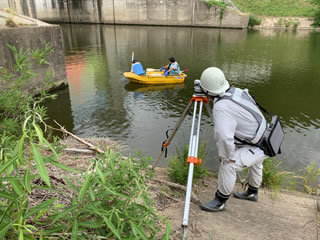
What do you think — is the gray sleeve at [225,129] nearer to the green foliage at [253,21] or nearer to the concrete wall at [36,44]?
the concrete wall at [36,44]

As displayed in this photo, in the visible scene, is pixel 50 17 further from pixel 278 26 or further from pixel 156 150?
pixel 156 150

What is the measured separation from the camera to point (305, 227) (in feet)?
8.00

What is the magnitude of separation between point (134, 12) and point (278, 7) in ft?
67.9

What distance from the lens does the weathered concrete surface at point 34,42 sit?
23.5 ft

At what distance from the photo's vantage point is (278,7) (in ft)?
115

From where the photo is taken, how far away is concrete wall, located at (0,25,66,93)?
716 cm

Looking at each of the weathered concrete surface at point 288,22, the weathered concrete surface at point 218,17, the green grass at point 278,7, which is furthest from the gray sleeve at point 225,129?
the green grass at point 278,7

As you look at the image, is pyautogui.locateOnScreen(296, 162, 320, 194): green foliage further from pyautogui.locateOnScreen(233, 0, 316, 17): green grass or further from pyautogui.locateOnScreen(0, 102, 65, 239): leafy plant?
pyautogui.locateOnScreen(233, 0, 316, 17): green grass

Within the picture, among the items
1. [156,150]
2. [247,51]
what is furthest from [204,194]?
[247,51]

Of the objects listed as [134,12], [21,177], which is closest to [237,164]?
[21,177]

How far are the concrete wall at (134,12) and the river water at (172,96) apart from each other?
15.2 metres

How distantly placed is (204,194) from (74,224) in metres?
2.14

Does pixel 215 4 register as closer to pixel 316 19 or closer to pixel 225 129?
pixel 316 19

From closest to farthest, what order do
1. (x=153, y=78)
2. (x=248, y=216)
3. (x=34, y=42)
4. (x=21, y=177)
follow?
(x=21, y=177), (x=248, y=216), (x=34, y=42), (x=153, y=78)
